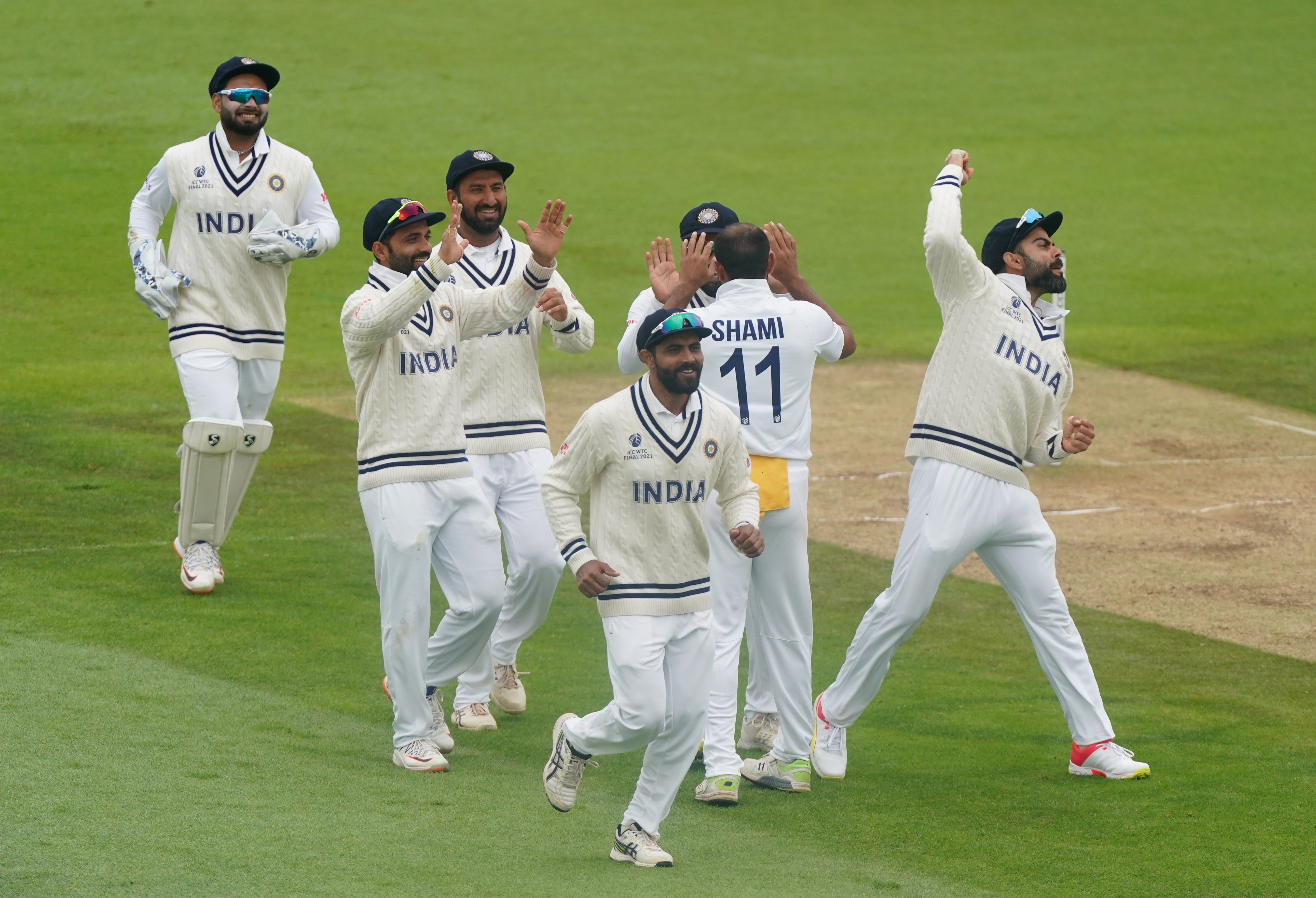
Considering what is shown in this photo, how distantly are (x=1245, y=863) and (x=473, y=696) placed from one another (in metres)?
3.53

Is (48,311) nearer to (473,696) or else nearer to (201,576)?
(201,576)

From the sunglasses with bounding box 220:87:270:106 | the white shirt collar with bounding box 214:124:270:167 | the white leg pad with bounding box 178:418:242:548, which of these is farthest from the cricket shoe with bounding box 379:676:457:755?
the sunglasses with bounding box 220:87:270:106

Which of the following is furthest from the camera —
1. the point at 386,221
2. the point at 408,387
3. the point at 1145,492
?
the point at 1145,492

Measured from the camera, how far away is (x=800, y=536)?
747 centimetres

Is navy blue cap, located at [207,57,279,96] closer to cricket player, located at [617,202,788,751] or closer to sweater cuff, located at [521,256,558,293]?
sweater cuff, located at [521,256,558,293]

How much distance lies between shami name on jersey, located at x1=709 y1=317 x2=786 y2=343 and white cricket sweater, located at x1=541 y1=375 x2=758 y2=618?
0.84m

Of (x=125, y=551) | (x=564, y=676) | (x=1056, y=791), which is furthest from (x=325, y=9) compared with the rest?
(x=1056, y=791)

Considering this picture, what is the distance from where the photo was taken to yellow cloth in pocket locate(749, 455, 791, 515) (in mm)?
7352

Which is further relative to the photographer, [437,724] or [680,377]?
[437,724]

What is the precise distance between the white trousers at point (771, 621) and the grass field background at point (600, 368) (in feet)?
1.04

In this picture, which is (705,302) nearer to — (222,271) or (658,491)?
(658,491)

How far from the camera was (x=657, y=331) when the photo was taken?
→ 21.1 ft

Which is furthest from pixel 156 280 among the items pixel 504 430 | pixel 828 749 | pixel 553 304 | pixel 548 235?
pixel 828 749

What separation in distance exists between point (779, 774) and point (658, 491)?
1.70 m
